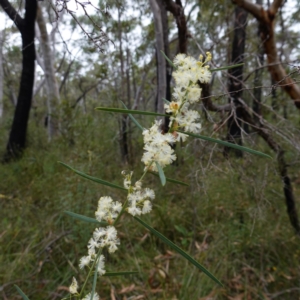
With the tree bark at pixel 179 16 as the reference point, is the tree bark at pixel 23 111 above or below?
below

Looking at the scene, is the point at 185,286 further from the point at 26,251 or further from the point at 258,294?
the point at 26,251

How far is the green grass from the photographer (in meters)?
2.18

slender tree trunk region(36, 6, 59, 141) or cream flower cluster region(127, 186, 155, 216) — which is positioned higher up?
slender tree trunk region(36, 6, 59, 141)

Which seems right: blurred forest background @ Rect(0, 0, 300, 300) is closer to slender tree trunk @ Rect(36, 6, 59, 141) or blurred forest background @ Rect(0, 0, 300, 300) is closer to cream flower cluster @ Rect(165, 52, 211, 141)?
cream flower cluster @ Rect(165, 52, 211, 141)

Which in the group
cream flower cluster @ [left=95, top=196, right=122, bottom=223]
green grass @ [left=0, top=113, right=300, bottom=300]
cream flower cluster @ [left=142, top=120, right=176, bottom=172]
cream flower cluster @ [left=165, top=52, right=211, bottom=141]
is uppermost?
cream flower cluster @ [left=165, top=52, right=211, bottom=141]

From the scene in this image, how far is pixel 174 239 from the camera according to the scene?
292 centimetres

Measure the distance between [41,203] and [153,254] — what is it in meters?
1.44

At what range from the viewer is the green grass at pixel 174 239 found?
218 cm

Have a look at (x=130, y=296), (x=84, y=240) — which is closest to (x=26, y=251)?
(x=84, y=240)

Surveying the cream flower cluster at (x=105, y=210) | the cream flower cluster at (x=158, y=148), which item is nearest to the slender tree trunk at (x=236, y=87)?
the cream flower cluster at (x=158, y=148)

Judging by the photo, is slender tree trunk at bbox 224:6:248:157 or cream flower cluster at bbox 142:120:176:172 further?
slender tree trunk at bbox 224:6:248:157

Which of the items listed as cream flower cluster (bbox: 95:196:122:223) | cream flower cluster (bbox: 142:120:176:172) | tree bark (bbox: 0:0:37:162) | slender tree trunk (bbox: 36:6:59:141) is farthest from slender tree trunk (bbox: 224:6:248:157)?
slender tree trunk (bbox: 36:6:59:141)

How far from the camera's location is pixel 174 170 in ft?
12.9

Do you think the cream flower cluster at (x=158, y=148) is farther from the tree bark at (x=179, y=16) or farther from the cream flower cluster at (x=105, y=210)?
the tree bark at (x=179, y=16)
